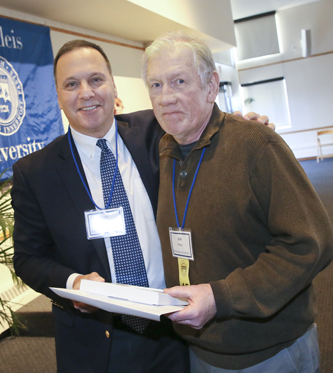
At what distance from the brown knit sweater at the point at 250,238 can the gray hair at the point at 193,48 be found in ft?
0.45

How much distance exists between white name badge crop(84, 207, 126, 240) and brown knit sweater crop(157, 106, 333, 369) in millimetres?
251

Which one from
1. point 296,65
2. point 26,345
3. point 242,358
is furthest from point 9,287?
point 296,65

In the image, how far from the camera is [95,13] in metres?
4.96

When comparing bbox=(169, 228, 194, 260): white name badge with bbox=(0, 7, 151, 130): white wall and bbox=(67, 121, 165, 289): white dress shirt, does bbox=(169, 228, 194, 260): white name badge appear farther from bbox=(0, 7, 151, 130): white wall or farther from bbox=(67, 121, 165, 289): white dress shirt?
bbox=(0, 7, 151, 130): white wall

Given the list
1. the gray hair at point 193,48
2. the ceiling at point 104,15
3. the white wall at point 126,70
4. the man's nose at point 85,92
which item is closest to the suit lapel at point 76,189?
the man's nose at point 85,92

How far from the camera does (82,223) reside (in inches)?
58.4

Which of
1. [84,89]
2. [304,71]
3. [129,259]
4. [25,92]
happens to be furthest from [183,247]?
[304,71]

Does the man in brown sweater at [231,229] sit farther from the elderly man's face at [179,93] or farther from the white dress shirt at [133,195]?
the white dress shirt at [133,195]

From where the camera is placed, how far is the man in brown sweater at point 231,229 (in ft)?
3.49

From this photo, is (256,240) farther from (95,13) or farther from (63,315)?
(95,13)

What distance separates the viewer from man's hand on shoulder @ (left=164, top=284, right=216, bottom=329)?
3.37ft

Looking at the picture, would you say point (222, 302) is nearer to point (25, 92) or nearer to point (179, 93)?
point (179, 93)

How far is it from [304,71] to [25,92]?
37.1 ft

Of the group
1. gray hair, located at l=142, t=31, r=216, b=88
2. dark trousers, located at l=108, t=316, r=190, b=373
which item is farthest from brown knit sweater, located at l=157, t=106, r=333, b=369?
dark trousers, located at l=108, t=316, r=190, b=373
